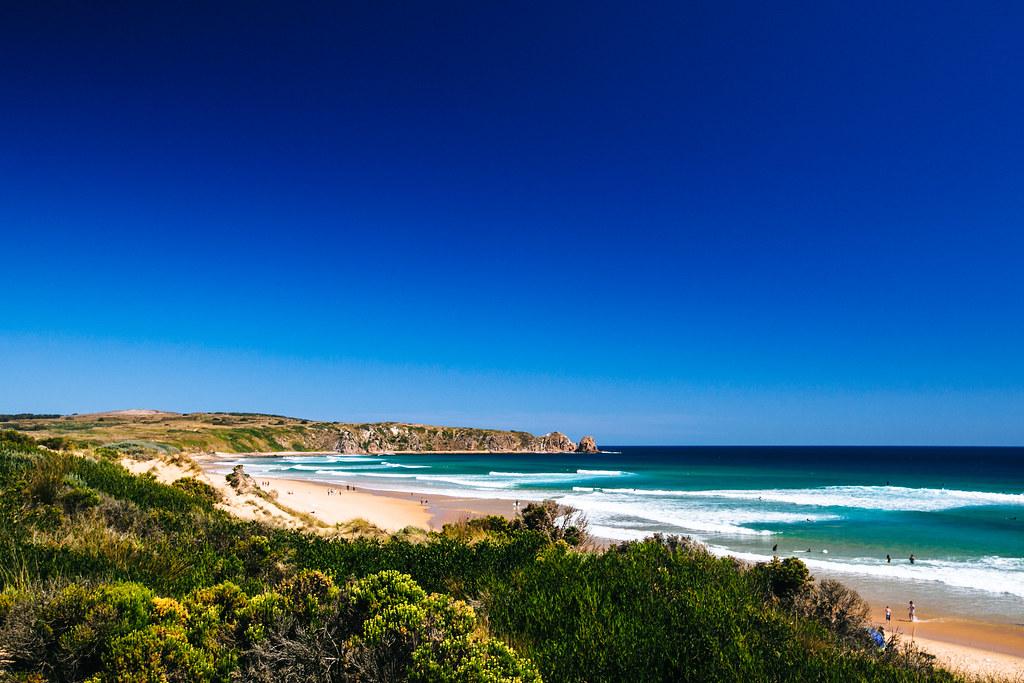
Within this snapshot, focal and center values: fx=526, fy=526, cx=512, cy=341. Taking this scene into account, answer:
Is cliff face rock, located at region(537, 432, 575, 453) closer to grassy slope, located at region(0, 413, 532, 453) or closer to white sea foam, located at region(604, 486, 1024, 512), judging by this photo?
grassy slope, located at region(0, 413, 532, 453)

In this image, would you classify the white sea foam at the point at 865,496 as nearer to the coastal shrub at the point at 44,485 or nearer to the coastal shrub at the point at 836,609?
the coastal shrub at the point at 836,609

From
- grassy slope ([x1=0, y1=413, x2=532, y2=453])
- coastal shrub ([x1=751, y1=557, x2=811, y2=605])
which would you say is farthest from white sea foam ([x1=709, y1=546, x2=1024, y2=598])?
grassy slope ([x1=0, y1=413, x2=532, y2=453])

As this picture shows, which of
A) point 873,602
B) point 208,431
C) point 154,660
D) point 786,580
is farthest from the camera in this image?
point 208,431

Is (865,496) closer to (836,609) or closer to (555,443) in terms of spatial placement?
(836,609)

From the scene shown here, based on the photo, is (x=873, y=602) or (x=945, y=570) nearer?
(x=873, y=602)

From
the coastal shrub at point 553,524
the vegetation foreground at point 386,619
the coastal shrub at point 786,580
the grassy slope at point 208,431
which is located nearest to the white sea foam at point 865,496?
the coastal shrub at point 553,524

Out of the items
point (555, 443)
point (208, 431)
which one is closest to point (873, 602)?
point (208, 431)

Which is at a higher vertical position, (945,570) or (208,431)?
(945,570)
